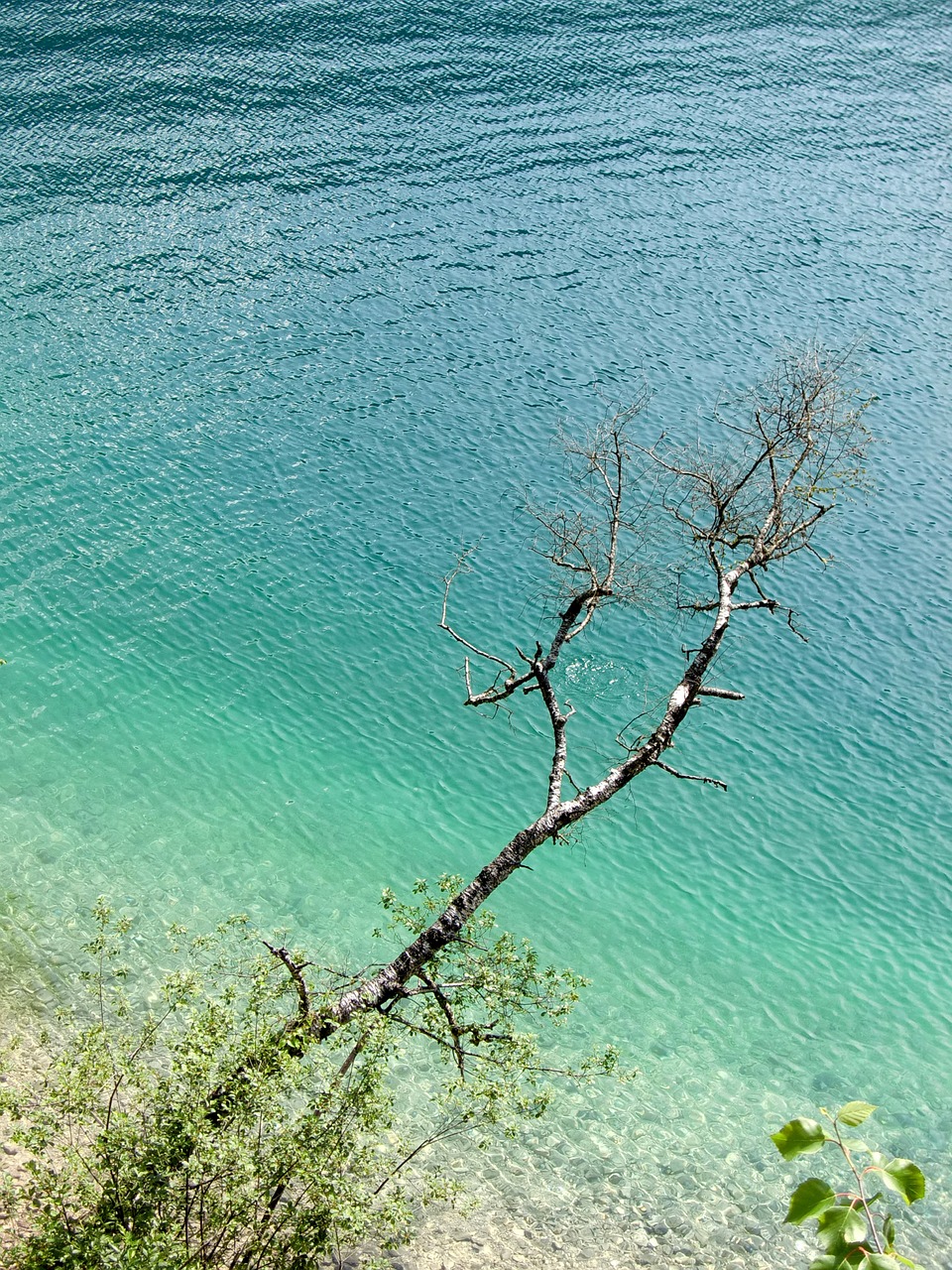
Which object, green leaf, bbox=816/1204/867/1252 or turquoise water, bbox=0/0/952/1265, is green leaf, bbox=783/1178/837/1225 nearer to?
green leaf, bbox=816/1204/867/1252

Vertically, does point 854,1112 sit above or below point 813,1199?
above

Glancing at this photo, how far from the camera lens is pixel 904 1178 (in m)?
4.07

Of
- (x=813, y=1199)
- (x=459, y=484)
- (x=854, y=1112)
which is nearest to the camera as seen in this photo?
(x=813, y=1199)

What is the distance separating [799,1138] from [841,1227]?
0.35 meters

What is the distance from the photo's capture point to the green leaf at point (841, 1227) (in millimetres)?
3842

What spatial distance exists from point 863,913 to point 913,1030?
96.6 inches

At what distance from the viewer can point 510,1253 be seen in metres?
13.6

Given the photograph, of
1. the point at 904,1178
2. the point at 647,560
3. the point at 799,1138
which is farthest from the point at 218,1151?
the point at 647,560

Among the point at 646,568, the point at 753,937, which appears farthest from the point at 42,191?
the point at 753,937

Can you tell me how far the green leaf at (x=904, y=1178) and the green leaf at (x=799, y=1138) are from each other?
23 centimetres

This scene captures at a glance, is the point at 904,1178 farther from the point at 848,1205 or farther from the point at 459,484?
the point at 459,484

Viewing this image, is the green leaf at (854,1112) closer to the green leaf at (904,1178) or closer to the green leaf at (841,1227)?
the green leaf at (904,1178)

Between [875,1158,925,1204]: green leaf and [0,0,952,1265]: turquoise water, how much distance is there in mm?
11656

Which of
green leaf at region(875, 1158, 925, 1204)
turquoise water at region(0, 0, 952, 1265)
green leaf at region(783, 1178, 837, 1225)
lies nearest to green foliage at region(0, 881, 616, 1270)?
turquoise water at region(0, 0, 952, 1265)
